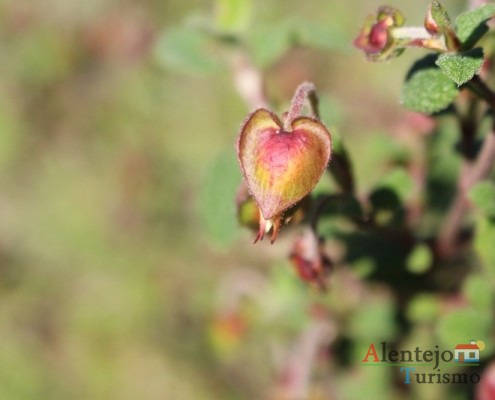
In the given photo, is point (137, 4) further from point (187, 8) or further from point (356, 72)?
point (356, 72)

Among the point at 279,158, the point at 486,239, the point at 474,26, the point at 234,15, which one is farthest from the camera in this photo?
the point at 234,15

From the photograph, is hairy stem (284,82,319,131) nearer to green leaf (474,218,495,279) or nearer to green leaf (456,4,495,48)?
green leaf (456,4,495,48)

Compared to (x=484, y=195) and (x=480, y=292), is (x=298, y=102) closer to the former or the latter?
(x=484, y=195)

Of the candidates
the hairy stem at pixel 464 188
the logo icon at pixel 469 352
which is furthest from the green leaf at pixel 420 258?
the logo icon at pixel 469 352

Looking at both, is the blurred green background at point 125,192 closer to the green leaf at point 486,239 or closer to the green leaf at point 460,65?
the green leaf at point 486,239

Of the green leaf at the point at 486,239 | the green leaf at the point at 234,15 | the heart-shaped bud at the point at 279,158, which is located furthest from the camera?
the green leaf at the point at 234,15

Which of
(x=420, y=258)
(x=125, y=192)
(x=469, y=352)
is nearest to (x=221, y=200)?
(x=420, y=258)

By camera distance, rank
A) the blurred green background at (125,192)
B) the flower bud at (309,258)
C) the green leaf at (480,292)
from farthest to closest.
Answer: the blurred green background at (125,192), the green leaf at (480,292), the flower bud at (309,258)

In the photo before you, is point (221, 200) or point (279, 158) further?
point (221, 200)
